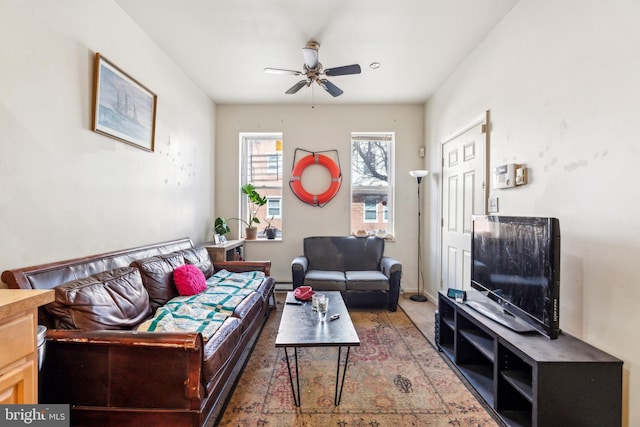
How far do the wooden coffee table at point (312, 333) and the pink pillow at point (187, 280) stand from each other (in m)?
0.76

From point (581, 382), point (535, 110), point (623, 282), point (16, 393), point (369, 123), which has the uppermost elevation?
point (369, 123)

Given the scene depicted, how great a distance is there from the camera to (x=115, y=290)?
5.59 ft

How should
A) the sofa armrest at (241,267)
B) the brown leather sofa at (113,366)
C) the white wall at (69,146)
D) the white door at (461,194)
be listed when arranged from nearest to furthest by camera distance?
the brown leather sofa at (113,366) → the white wall at (69,146) → the white door at (461,194) → the sofa armrest at (241,267)

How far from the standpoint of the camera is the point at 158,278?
6.94ft

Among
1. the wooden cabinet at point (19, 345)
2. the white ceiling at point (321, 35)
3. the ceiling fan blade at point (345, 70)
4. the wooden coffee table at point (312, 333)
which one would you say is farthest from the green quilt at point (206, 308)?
the white ceiling at point (321, 35)

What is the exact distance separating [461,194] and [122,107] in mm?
2982

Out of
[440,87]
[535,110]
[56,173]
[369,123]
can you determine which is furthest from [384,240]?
[56,173]

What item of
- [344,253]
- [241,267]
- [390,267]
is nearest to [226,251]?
[241,267]

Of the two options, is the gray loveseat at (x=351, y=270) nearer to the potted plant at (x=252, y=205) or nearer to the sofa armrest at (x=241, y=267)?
the sofa armrest at (x=241, y=267)

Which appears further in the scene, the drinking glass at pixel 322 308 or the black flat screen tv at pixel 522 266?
the drinking glass at pixel 322 308

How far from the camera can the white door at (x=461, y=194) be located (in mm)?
2570

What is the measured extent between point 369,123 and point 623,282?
3158 mm

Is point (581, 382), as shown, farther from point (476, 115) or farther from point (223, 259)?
point (223, 259)

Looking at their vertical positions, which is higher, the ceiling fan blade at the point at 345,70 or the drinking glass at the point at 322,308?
the ceiling fan blade at the point at 345,70
